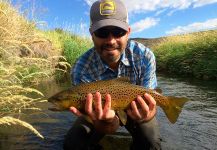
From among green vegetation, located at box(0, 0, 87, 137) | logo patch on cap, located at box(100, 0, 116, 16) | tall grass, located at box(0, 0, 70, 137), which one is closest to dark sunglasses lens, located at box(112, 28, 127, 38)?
logo patch on cap, located at box(100, 0, 116, 16)

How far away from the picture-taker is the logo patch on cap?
4270 mm

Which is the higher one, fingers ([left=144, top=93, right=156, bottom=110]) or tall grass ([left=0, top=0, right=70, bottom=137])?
tall grass ([left=0, top=0, right=70, bottom=137])

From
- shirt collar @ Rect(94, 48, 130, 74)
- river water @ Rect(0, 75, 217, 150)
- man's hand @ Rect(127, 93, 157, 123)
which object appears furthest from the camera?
river water @ Rect(0, 75, 217, 150)

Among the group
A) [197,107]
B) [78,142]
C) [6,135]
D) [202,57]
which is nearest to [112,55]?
[78,142]

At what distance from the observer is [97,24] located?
423 centimetres

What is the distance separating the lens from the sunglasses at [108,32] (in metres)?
4.29

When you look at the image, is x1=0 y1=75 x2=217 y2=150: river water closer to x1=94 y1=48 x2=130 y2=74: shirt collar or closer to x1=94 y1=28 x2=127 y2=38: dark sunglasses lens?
x1=94 y1=48 x2=130 y2=74: shirt collar

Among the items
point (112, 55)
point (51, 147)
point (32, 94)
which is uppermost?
point (112, 55)

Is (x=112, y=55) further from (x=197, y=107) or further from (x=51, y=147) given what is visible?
(x=197, y=107)

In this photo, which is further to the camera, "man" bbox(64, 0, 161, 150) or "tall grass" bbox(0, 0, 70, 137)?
"tall grass" bbox(0, 0, 70, 137)

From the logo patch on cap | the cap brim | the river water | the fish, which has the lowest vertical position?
the river water

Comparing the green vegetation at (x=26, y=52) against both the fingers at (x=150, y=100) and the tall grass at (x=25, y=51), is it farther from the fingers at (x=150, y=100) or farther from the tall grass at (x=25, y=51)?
the fingers at (x=150, y=100)

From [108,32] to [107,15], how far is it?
0.63 ft

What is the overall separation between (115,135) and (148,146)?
1293mm
